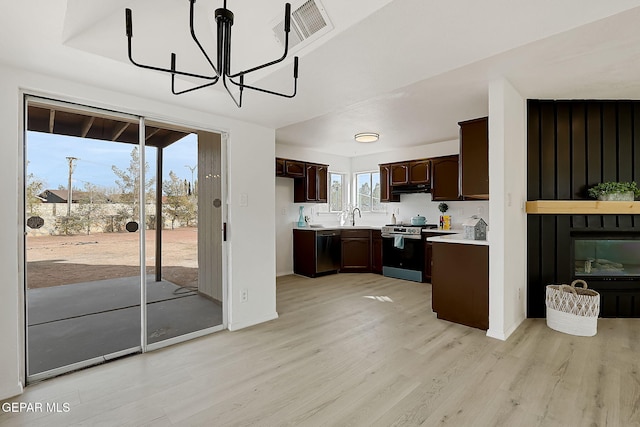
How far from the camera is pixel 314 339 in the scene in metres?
2.99

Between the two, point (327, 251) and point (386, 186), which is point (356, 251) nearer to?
point (327, 251)

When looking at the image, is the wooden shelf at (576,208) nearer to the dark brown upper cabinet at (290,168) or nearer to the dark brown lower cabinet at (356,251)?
the dark brown lower cabinet at (356,251)

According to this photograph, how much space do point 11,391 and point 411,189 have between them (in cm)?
552

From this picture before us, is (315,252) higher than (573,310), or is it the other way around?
(315,252)

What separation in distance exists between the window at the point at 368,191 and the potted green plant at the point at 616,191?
371cm

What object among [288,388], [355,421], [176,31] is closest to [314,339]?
[288,388]

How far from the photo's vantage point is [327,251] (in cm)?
585

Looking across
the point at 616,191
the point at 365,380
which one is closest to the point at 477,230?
the point at 616,191

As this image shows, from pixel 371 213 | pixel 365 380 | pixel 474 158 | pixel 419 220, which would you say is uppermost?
pixel 474 158

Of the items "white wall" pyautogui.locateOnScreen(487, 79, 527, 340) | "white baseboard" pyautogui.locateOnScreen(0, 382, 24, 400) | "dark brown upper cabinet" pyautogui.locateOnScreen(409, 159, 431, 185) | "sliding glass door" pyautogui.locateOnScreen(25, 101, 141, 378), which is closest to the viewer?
"white baseboard" pyautogui.locateOnScreen(0, 382, 24, 400)

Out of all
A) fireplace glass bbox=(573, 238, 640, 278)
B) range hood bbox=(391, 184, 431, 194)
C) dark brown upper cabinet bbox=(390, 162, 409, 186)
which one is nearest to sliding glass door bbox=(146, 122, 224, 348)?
dark brown upper cabinet bbox=(390, 162, 409, 186)

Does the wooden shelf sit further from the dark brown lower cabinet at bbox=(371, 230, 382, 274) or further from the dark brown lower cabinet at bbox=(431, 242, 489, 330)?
the dark brown lower cabinet at bbox=(371, 230, 382, 274)

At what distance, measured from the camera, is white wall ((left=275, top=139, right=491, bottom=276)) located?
5.51m

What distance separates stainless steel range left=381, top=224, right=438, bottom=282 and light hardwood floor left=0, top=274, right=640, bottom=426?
2.00m
